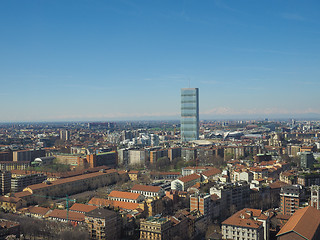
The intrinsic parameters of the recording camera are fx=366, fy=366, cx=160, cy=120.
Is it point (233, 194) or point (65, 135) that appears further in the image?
point (65, 135)

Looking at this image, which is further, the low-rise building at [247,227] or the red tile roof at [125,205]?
the red tile roof at [125,205]

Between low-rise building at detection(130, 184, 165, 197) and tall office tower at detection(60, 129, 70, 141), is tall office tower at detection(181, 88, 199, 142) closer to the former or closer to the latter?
tall office tower at detection(60, 129, 70, 141)

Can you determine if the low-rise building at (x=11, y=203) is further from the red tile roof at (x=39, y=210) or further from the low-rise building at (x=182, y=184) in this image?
the low-rise building at (x=182, y=184)

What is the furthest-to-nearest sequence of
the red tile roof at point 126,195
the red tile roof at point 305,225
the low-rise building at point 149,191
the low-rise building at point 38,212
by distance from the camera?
the low-rise building at point 149,191 < the red tile roof at point 126,195 < the low-rise building at point 38,212 < the red tile roof at point 305,225

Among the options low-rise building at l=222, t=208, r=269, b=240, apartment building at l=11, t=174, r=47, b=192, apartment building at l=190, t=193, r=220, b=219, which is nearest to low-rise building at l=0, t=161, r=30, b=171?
apartment building at l=11, t=174, r=47, b=192

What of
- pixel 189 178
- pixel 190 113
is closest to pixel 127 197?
pixel 189 178

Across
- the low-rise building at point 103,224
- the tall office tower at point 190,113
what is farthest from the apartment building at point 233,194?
the tall office tower at point 190,113

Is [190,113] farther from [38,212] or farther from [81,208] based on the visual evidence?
[38,212]

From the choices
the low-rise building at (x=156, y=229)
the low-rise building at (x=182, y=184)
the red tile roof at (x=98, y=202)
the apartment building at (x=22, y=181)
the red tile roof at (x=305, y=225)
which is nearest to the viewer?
the red tile roof at (x=305, y=225)
